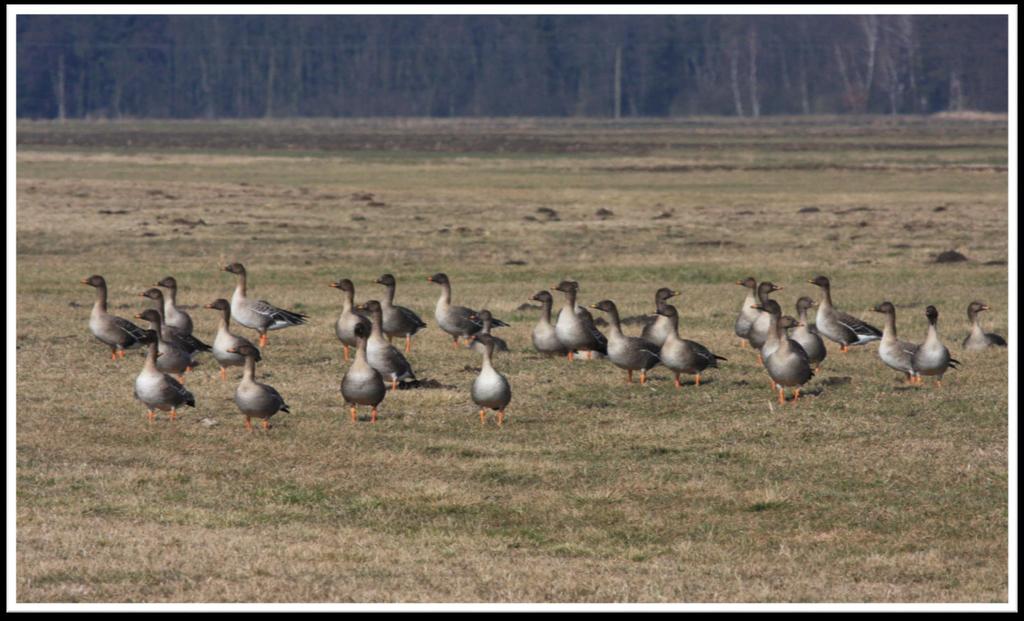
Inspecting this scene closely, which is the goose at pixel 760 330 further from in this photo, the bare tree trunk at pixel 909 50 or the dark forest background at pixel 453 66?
the dark forest background at pixel 453 66

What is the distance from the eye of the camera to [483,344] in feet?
53.7

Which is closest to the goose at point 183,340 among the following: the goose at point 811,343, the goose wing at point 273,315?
the goose wing at point 273,315

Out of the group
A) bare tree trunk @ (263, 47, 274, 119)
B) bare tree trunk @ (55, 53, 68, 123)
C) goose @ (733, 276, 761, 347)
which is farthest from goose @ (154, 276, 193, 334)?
bare tree trunk @ (263, 47, 274, 119)

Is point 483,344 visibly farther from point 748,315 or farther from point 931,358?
point 748,315

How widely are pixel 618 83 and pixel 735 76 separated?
12318 mm

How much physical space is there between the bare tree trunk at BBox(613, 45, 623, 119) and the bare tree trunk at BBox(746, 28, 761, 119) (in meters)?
13.4

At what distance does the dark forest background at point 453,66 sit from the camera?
163 metres

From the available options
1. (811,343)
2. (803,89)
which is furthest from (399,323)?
(803,89)

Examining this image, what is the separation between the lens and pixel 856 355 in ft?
68.0

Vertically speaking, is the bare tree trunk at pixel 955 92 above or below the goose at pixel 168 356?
above

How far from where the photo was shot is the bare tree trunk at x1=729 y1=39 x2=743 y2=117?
162 metres

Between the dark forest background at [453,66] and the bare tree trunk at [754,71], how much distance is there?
15.0 inches

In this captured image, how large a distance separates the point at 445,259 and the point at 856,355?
14312mm

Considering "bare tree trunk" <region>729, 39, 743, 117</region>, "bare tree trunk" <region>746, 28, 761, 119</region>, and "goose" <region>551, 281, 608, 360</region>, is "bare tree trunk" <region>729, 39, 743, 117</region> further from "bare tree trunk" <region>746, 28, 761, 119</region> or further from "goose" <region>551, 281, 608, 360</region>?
"goose" <region>551, 281, 608, 360</region>
